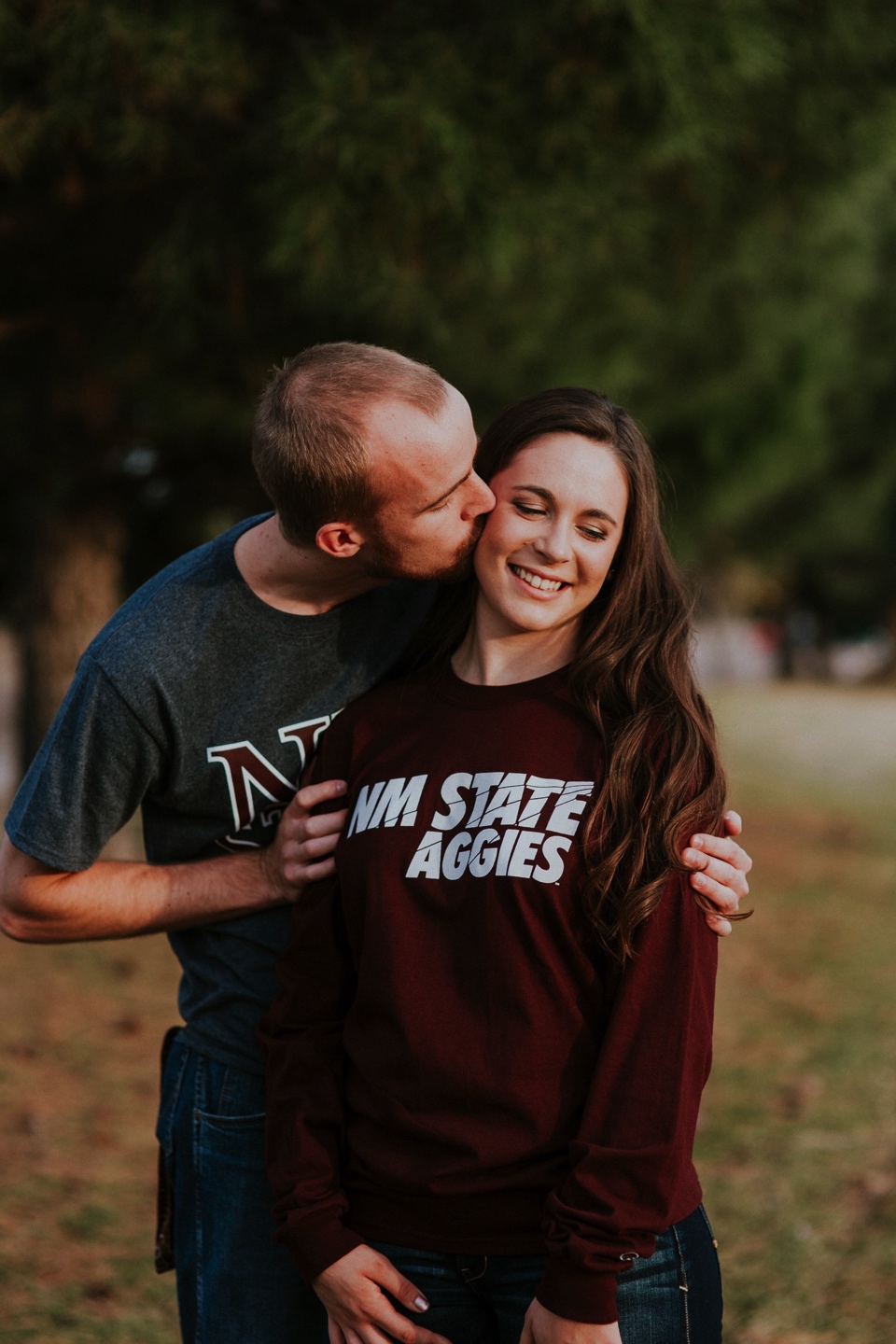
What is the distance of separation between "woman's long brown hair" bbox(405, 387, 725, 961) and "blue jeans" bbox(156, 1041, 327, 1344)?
78cm

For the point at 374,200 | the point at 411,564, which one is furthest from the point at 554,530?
the point at 374,200

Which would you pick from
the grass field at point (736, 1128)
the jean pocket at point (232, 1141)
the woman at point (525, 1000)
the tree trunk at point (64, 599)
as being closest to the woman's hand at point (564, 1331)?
the woman at point (525, 1000)

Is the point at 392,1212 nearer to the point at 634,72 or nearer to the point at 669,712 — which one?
the point at 669,712

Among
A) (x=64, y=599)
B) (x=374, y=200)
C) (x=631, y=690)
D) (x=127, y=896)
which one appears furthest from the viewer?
(x=64, y=599)

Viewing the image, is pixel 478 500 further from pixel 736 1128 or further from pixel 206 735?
pixel 736 1128

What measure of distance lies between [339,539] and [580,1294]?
45.6 inches

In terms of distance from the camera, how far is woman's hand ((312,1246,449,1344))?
1738mm

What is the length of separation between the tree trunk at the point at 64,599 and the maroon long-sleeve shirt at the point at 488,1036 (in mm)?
5706

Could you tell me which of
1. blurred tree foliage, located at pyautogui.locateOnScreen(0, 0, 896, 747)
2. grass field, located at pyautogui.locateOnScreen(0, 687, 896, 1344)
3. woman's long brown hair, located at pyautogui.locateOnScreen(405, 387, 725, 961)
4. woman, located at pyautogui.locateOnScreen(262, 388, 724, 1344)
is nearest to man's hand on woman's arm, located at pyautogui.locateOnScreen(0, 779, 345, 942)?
woman, located at pyautogui.locateOnScreen(262, 388, 724, 1344)

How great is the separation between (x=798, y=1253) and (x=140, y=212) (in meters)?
4.34

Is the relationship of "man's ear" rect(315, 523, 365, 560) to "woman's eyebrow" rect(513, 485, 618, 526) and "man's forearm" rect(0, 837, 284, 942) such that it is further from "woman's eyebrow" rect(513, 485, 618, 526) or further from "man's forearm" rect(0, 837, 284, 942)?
"man's forearm" rect(0, 837, 284, 942)

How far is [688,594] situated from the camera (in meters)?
2.15

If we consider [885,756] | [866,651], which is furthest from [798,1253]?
[866,651]

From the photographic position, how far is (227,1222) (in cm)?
203
